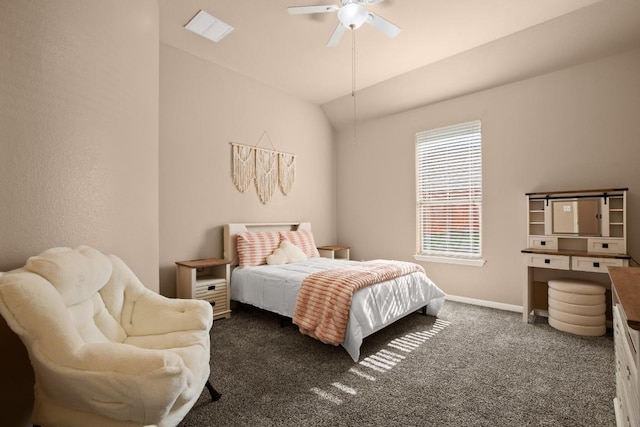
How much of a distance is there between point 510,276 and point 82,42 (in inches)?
191

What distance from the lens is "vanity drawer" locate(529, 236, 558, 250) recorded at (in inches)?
135

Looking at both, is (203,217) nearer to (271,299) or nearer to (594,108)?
(271,299)

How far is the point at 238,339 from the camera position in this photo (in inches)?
118

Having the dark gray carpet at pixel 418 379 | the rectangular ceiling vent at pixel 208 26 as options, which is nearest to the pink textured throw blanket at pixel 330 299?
the dark gray carpet at pixel 418 379

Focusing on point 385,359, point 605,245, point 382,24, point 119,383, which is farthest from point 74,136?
point 605,245

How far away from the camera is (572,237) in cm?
332

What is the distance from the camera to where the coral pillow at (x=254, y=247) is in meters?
3.91

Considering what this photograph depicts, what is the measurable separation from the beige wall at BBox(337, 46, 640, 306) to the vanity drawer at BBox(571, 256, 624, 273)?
499 mm

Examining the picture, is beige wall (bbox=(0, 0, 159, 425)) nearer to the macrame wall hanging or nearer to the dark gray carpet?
the dark gray carpet

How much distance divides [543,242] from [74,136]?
4541 mm

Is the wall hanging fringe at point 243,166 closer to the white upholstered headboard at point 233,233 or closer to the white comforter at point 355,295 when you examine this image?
the white upholstered headboard at point 233,233

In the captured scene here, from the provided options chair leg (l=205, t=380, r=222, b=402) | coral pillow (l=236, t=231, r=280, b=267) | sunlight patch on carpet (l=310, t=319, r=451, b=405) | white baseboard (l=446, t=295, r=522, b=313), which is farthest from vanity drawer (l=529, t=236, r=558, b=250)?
chair leg (l=205, t=380, r=222, b=402)

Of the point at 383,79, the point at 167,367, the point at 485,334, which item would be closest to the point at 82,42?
the point at 167,367

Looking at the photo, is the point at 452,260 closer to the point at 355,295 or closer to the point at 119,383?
the point at 355,295
